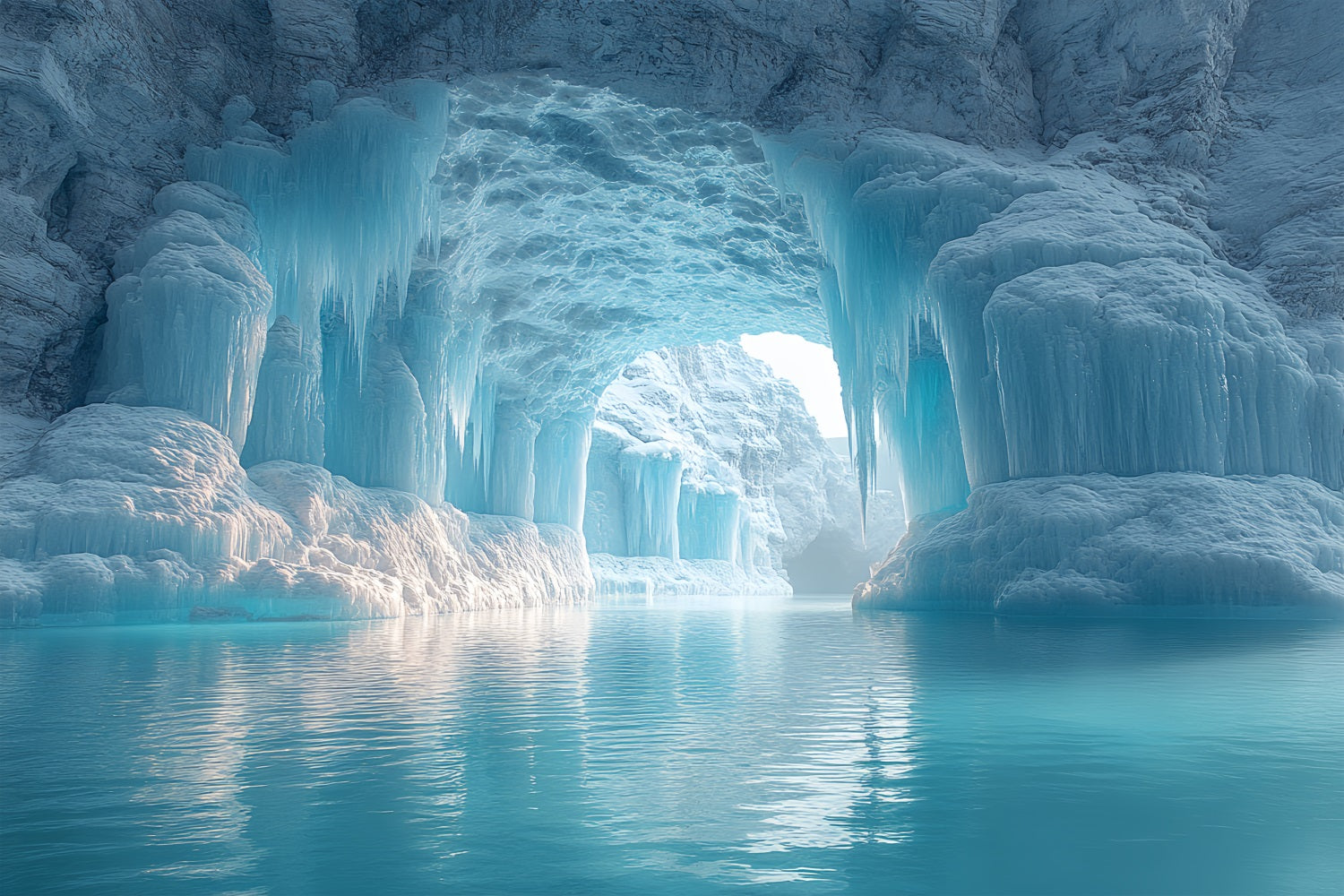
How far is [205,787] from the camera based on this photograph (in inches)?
154

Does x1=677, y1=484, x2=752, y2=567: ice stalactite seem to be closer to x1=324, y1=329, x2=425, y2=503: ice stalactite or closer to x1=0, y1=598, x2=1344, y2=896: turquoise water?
x1=324, y1=329, x2=425, y2=503: ice stalactite

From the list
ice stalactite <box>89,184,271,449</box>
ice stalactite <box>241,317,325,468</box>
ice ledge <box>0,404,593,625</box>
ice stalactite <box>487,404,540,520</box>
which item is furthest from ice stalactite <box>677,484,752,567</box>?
ice stalactite <box>89,184,271,449</box>

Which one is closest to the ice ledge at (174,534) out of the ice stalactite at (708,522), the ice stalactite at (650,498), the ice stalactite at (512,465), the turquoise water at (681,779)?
the turquoise water at (681,779)

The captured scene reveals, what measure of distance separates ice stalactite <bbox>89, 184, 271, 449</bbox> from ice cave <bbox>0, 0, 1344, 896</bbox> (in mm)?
70

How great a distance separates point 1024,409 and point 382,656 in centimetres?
1117

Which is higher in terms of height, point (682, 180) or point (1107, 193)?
point (682, 180)

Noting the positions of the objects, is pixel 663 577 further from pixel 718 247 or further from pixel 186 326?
pixel 186 326

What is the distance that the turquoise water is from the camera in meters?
2.87

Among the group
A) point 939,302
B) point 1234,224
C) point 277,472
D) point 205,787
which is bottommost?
point 205,787

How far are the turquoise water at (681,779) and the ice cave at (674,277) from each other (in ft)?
0.39

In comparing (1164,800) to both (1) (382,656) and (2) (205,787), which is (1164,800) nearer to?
(2) (205,787)

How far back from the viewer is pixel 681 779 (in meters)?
4.06

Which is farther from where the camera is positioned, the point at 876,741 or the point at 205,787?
the point at 876,741

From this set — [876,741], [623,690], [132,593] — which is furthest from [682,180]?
[876,741]
